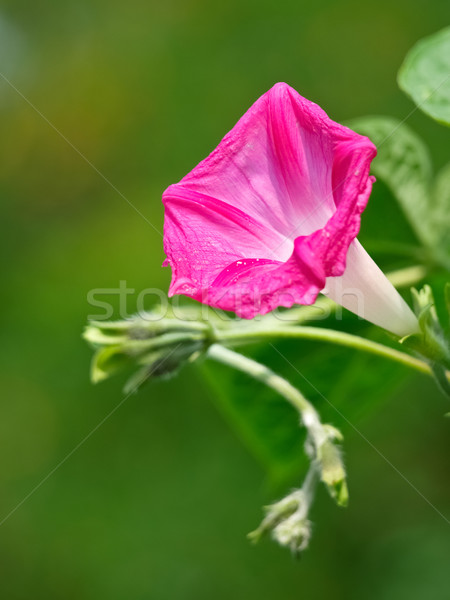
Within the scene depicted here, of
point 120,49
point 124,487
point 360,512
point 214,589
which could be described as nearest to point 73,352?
point 124,487

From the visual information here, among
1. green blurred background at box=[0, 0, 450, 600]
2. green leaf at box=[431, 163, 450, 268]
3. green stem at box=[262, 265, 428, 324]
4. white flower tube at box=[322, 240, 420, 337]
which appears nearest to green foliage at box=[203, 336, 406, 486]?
green stem at box=[262, 265, 428, 324]

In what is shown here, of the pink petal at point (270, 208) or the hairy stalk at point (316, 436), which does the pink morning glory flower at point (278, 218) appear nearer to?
the pink petal at point (270, 208)

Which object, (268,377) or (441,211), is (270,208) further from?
(441,211)

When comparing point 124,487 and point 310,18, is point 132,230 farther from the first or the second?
point 310,18

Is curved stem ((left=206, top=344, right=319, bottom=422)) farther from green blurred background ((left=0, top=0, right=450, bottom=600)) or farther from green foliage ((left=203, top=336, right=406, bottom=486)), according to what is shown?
green blurred background ((left=0, top=0, right=450, bottom=600))

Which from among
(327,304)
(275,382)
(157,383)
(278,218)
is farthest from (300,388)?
(157,383)

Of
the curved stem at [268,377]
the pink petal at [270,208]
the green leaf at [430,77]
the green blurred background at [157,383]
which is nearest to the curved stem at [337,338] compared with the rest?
the curved stem at [268,377]
